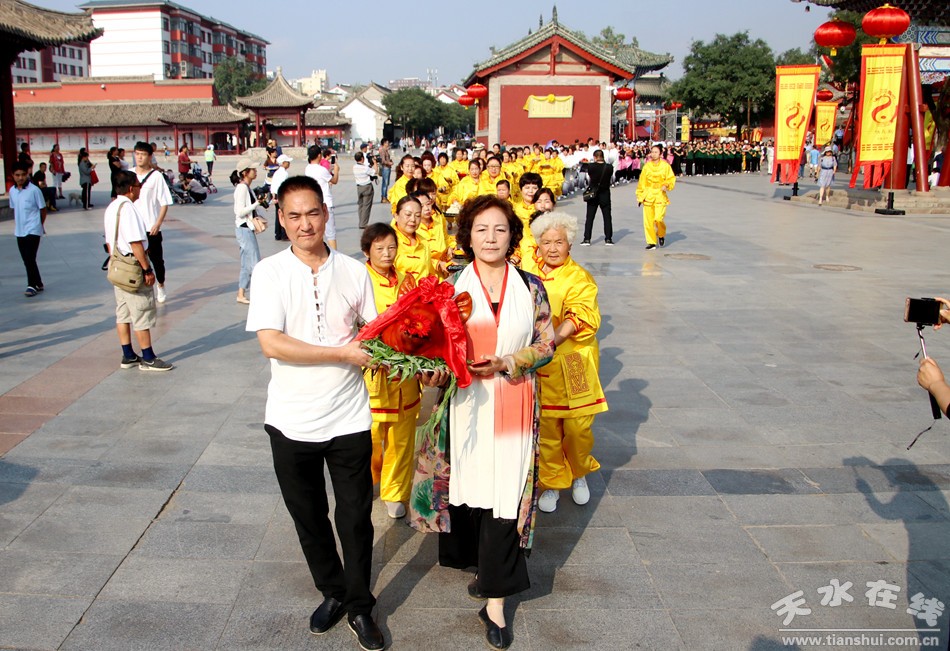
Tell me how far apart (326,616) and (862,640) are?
2.01 metres

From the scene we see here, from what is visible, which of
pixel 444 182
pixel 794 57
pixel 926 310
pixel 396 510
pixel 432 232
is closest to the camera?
pixel 926 310

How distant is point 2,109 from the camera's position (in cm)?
1930

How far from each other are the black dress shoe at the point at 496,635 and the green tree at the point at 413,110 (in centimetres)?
7687

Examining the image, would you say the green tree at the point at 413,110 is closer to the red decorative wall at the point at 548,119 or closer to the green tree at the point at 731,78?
the green tree at the point at 731,78

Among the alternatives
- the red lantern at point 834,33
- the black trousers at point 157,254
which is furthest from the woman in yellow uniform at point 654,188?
the red lantern at point 834,33

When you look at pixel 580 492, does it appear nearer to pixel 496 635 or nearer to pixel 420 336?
pixel 496 635

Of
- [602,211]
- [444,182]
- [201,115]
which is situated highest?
[201,115]

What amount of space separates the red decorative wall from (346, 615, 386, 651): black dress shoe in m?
33.9

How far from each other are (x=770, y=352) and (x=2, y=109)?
61.4 feet

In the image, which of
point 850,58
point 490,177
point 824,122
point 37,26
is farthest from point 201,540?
point 850,58

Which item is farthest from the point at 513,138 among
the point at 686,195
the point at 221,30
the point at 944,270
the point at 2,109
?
the point at 221,30

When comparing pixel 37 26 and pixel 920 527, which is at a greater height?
pixel 37 26

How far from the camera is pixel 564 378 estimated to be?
4.13 metres

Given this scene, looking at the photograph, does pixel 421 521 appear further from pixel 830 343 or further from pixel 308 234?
pixel 830 343
